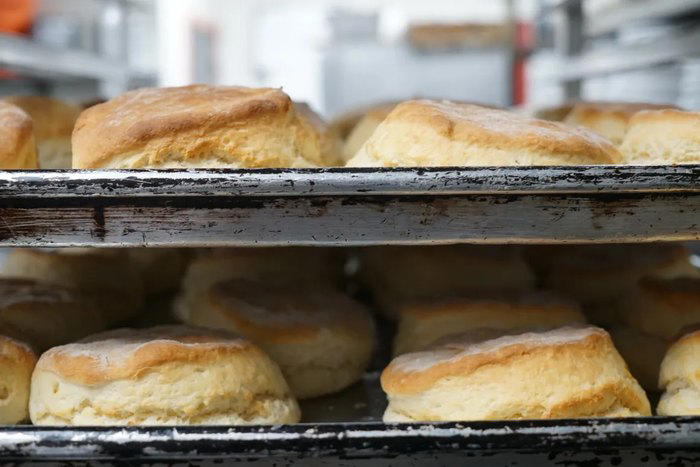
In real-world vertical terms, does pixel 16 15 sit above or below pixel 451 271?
above

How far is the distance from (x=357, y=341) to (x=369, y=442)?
0.53 meters

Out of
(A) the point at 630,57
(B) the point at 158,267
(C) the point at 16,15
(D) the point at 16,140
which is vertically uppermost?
(C) the point at 16,15

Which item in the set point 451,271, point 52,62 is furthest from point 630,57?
point 52,62

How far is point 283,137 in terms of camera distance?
128 centimetres

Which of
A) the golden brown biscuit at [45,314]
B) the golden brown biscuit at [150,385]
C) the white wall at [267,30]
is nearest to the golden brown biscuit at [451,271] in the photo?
the golden brown biscuit at [150,385]

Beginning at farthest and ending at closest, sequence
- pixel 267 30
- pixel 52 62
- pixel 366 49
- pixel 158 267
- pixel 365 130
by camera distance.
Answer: pixel 267 30
pixel 366 49
pixel 52 62
pixel 158 267
pixel 365 130

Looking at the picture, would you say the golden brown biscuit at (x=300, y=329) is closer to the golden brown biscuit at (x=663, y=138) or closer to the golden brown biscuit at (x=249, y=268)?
the golden brown biscuit at (x=249, y=268)

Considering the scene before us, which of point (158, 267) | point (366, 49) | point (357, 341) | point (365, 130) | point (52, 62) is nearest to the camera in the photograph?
point (357, 341)

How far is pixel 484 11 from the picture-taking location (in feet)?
27.5

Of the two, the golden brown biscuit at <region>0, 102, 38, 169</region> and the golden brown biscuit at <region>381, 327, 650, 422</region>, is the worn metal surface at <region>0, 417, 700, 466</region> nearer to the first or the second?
the golden brown biscuit at <region>381, 327, 650, 422</region>

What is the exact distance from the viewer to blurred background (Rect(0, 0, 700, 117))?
9.34 feet

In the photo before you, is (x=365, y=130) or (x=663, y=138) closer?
(x=663, y=138)

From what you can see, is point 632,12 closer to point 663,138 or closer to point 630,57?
point 630,57

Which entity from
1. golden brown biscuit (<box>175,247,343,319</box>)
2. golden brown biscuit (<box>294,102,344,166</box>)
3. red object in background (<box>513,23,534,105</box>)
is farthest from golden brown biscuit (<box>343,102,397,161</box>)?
red object in background (<box>513,23,534,105</box>)
